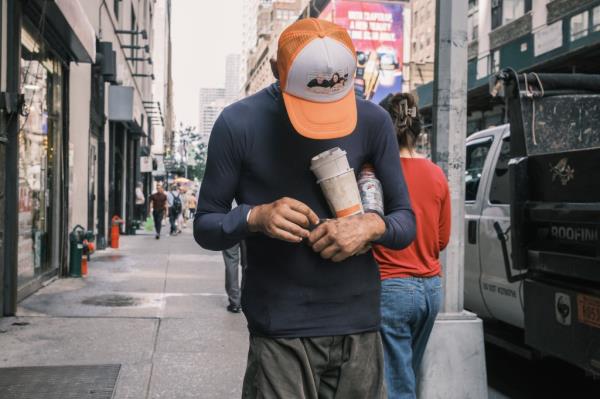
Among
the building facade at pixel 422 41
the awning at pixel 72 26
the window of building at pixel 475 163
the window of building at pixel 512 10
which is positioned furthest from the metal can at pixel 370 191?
the building facade at pixel 422 41

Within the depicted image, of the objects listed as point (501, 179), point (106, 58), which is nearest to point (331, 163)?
point (501, 179)

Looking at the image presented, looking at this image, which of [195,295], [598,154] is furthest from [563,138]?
[195,295]

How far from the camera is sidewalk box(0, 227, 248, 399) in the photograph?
5.36 meters

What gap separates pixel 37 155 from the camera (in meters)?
9.57

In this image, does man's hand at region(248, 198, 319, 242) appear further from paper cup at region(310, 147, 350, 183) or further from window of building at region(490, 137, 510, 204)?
window of building at region(490, 137, 510, 204)

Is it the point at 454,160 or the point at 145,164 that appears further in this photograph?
the point at 145,164

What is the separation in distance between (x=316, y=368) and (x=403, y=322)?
1.29 metres

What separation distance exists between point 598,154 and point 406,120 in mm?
1027

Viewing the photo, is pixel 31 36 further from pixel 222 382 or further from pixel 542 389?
pixel 542 389

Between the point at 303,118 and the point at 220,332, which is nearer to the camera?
the point at 303,118

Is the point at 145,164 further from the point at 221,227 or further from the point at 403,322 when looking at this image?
the point at 221,227

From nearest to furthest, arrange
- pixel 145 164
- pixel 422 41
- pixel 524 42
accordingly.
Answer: pixel 524 42
pixel 145 164
pixel 422 41

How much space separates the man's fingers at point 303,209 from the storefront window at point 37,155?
6860 millimetres

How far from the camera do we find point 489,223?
5957 millimetres
